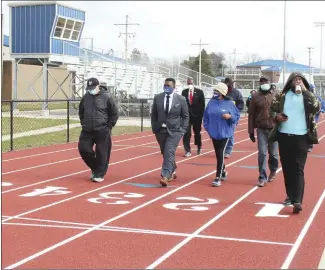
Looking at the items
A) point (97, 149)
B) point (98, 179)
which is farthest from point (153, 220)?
point (97, 149)

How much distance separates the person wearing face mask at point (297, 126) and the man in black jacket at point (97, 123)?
3.64 metres

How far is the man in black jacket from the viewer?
1030 centimetres

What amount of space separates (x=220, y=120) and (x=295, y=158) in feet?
7.63

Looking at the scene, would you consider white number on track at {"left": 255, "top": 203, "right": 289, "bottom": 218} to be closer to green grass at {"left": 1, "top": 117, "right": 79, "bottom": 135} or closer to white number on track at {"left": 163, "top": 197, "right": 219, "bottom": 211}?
white number on track at {"left": 163, "top": 197, "right": 219, "bottom": 211}

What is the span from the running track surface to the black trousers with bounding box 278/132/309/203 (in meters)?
0.32

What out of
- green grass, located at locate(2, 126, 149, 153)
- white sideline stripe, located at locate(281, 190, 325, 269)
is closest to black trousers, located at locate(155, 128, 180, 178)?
white sideline stripe, located at locate(281, 190, 325, 269)

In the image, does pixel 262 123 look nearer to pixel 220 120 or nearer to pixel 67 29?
pixel 220 120

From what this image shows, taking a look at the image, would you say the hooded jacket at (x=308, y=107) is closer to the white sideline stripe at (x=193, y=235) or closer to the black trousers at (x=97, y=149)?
Answer: the white sideline stripe at (x=193, y=235)

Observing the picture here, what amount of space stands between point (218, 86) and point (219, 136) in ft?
2.77

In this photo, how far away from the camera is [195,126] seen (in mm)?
14641

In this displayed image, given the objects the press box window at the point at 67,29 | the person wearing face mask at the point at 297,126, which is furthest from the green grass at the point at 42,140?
the press box window at the point at 67,29

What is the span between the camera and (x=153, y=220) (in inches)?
283

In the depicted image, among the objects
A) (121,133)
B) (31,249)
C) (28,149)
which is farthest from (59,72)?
(31,249)

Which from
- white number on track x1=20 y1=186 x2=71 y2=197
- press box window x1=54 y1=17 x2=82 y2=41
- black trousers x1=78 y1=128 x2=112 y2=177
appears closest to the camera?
white number on track x1=20 y1=186 x2=71 y2=197
